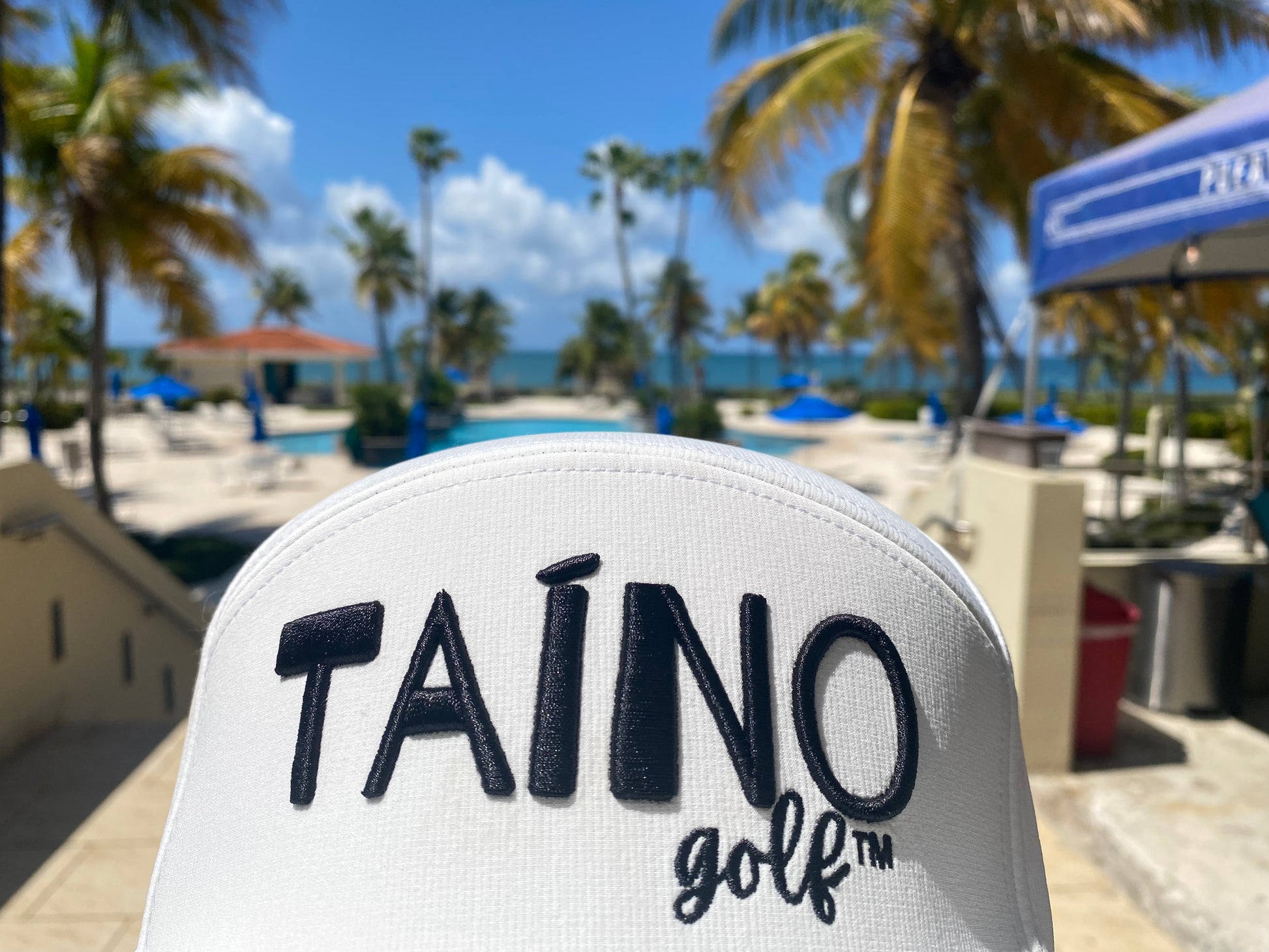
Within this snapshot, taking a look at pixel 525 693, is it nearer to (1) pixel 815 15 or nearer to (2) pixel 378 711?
(2) pixel 378 711

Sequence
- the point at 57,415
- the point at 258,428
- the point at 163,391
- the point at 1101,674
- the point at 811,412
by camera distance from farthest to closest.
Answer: the point at 163,391 < the point at 57,415 < the point at 258,428 < the point at 811,412 < the point at 1101,674

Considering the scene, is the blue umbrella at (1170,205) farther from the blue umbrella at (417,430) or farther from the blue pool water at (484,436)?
the blue pool water at (484,436)

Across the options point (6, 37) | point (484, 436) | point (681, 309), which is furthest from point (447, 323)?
point (6, 37)

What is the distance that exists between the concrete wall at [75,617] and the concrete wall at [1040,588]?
11.1 ft

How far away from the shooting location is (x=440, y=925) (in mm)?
744

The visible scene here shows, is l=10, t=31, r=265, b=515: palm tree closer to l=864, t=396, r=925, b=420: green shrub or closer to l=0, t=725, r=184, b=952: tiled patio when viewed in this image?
l=0, t=725, r=184, b=952: tiled patio

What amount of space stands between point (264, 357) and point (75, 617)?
34.7 metres

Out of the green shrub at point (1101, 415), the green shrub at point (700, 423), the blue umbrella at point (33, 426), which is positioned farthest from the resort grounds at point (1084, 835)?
the green shrub at point (1101, 415)

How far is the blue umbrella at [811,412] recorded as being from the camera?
53.7 ft

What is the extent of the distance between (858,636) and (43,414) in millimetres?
32370

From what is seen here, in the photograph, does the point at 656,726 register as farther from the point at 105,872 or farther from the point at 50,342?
the point at 50,342

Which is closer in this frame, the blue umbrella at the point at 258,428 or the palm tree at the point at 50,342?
the blue umbrella at the point at 258,428

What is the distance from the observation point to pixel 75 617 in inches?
174

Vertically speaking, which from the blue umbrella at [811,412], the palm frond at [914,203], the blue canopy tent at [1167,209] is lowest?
the blue umbrella at [811,412]
